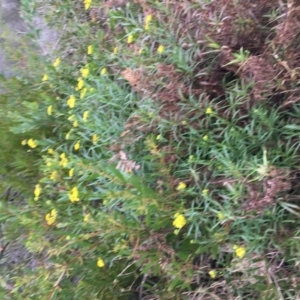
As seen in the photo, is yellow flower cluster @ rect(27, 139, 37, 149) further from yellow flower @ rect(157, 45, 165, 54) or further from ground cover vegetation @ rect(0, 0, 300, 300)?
yellow flower @ rect(157, 45, 165, 54)

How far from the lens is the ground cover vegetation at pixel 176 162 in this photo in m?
1.32

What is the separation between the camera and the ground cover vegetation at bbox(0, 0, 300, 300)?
1.32m

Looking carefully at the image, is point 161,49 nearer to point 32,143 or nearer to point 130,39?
point 130,39

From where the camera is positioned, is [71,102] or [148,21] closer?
[148,21]

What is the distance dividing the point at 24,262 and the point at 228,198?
1.07 meters

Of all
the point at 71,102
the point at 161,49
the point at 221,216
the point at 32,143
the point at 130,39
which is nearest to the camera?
the point at 221,216

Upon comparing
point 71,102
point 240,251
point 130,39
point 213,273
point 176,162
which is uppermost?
point 130,39

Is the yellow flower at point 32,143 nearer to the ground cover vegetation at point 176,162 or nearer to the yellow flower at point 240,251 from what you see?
the ground cover vegetation at point 176,162

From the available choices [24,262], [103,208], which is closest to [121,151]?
[103,208]

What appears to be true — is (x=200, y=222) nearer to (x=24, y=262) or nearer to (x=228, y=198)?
(x=228, y=198)

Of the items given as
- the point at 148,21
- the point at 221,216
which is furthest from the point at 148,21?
the point at 221,216

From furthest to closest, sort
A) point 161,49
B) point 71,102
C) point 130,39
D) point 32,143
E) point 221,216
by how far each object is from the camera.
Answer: point 32,143
point 71,102
point 130,39
point 161,49
point 221,216

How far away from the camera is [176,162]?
1493mm

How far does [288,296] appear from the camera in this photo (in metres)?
1.37
